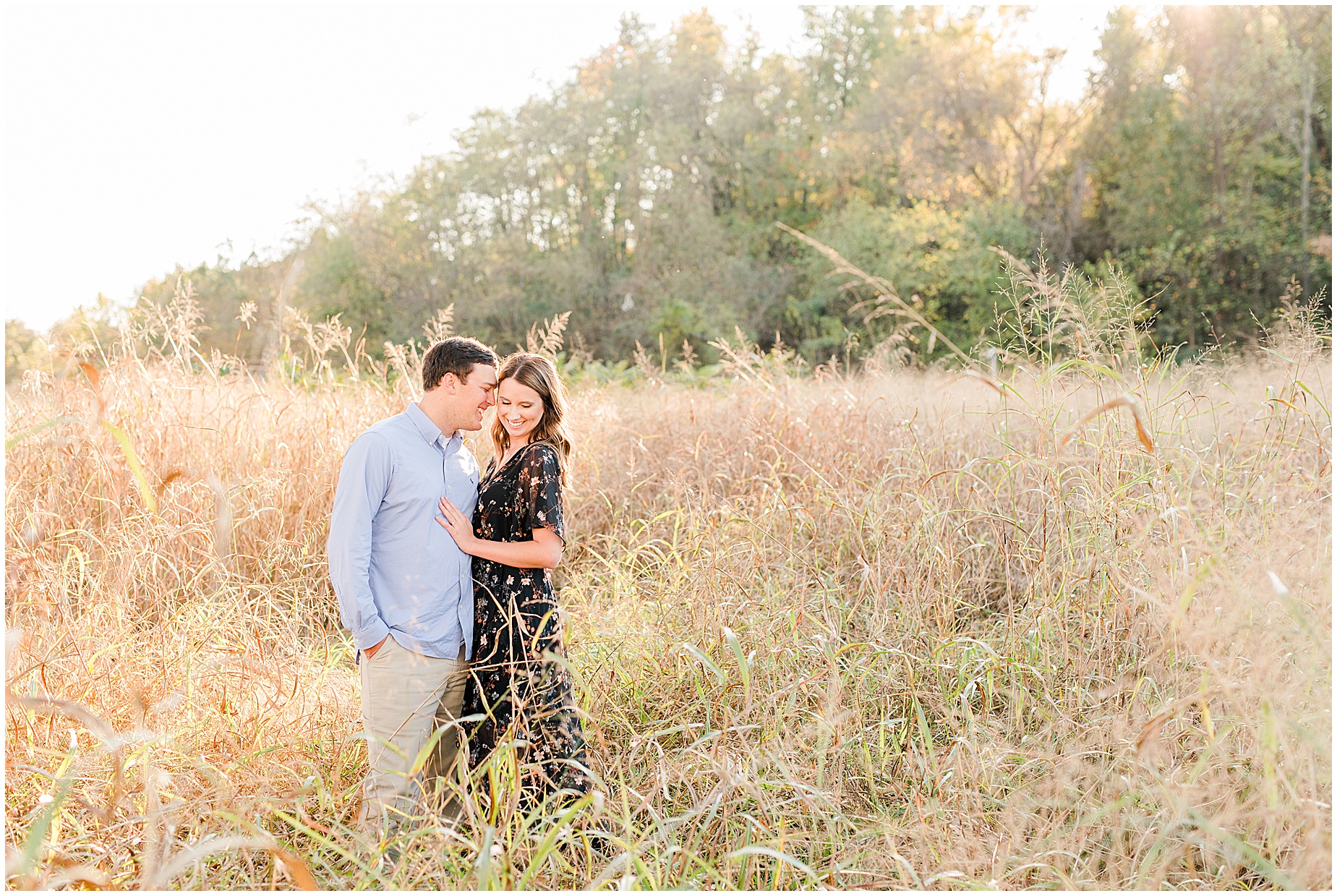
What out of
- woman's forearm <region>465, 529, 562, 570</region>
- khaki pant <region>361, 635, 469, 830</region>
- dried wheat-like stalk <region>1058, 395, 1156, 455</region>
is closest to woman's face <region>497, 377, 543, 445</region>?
woman's forearm <region>465, 529, 562, 570</region>

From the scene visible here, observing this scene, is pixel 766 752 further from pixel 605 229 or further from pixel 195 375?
pixel 605 229

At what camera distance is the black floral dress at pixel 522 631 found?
247 cm

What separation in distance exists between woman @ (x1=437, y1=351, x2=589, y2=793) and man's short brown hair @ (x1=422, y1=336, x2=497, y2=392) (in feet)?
0.36

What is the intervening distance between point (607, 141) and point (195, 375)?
16.2 meters

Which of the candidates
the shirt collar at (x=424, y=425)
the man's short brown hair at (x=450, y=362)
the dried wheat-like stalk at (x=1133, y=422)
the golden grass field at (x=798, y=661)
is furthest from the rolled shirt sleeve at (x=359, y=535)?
the dried wheat-like stalk at (x=1133, y=422)

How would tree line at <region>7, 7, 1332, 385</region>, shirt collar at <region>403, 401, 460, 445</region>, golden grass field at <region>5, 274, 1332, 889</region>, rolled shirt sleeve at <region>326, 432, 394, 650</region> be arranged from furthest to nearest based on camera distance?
tree line at <region>7, 7, 1332, 385</region>, shirt collar at <region>403, 401, 460, 445</region>, rolled shirt sleeve at <region>326, 432, 394, 650</region>, golden grass field at <region>5, 274, 1332, 889</region>

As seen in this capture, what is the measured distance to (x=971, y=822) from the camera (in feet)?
6.98

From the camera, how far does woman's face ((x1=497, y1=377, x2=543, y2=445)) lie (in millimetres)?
2734

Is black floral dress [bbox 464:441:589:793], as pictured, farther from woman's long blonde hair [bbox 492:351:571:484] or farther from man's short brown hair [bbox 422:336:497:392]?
man's short brown hair [bbox 422:336:497:392]

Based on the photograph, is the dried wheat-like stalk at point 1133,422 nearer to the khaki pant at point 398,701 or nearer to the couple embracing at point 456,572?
the couple embracing at point 456,572

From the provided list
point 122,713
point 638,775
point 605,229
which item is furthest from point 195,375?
point 605,229

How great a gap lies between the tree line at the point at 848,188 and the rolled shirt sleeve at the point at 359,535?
11.8 m

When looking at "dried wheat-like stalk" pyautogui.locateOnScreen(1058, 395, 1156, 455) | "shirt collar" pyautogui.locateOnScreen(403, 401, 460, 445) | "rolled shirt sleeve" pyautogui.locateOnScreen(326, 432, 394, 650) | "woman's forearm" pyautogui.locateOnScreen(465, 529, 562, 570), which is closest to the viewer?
"dried wheat-like stalk" pyautogui.locateOnScreen(1058, 395, 1156, 455)

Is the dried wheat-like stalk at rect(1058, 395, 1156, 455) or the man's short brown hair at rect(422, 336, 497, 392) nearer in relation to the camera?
the dried wheat-like stalk at rect(1058, 395, 1156, 455)
